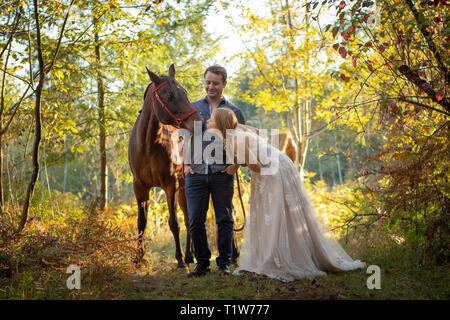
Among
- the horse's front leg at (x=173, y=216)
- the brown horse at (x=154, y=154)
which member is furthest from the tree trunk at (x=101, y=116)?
the horse's front leg at (x=173, y=216)

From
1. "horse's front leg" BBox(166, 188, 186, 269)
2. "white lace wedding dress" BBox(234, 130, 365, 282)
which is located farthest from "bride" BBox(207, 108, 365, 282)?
"horse's front leg" BBox(166, 188, 186, 269)

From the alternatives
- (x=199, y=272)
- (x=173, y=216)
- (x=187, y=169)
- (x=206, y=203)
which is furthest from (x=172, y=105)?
(x=199, y=272)

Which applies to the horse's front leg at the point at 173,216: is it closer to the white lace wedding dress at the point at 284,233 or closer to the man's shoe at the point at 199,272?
the man's shoe at the point at 199,272

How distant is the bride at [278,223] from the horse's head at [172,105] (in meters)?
0.32

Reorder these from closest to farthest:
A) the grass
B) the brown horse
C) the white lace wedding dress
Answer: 1. the grass
2. the white lace wedding dress
3. the brown horse

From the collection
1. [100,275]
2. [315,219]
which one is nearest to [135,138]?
[100,275]

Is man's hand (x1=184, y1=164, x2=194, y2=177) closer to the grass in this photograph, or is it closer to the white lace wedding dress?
the white lace wedding dress

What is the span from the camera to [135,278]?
3781 mm

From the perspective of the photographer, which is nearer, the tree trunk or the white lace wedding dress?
the white lace wedding dress

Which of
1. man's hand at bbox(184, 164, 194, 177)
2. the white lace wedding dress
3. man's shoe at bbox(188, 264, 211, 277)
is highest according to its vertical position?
man's hand at bbox(184, 164, 194, 177)

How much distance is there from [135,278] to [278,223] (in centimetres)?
162

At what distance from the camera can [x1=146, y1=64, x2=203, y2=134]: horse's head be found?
399 cm

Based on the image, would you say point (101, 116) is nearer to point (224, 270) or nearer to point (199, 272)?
point (199, 272)

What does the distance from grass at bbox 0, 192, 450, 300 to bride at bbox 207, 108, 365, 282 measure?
0.50ft
